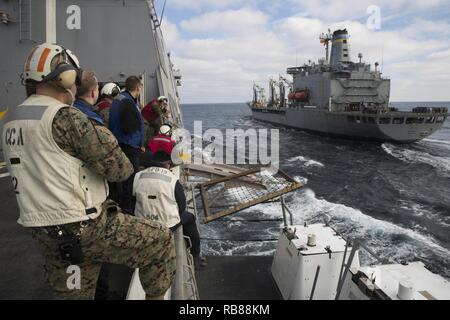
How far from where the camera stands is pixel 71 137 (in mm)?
1706

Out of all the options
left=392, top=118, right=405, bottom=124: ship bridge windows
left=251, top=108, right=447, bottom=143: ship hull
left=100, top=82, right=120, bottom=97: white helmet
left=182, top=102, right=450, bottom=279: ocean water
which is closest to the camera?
left=100, top=82, right=120, bottom=97: white helmet

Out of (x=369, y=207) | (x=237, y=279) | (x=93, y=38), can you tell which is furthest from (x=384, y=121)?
(x=237, y=279)

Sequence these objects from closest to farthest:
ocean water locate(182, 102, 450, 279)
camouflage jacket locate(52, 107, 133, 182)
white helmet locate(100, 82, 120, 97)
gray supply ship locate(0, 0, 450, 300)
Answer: camouflage jacket locate(52, 107, 133, 182), gray supply ship locate(0, 0, 450, 300), white helmet locate(100, 82, 120, 97), ocean water locate(182, 102, 450, 279)

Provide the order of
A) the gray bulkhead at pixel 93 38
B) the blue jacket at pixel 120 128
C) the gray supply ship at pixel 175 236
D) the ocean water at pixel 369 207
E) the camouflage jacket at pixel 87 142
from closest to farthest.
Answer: the camouflage jacket at pixel 87 142
the gray supply ship at pixel 175 236
the blue jacket at pixel 120 128
the ocean water at pixel 369 207
the gray bulkhead at pixel 93 38

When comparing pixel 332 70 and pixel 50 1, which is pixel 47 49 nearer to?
pixel 50 1

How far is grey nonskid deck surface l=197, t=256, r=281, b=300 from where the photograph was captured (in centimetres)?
469

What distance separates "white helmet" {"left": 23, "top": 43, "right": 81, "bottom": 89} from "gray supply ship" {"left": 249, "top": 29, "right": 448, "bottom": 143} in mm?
30947

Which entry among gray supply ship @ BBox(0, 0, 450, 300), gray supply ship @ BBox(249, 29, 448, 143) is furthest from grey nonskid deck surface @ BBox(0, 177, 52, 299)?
gray supply ship @ BBox(249, 29, 448, 143)

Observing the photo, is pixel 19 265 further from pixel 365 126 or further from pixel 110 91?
pixel 365 126

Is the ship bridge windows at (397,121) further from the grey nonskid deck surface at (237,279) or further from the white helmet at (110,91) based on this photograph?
the white helmet at (110,91)

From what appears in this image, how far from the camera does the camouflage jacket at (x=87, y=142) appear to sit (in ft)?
5.55

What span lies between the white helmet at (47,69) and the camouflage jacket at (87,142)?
21 cm

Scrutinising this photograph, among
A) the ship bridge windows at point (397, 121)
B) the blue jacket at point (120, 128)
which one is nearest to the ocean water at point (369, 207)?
the blue jacket at point (120, 128)

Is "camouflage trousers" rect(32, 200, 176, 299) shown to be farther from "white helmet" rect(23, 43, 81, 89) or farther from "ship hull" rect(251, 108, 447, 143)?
"ship hull" rect(251, 108, 447, 143)
